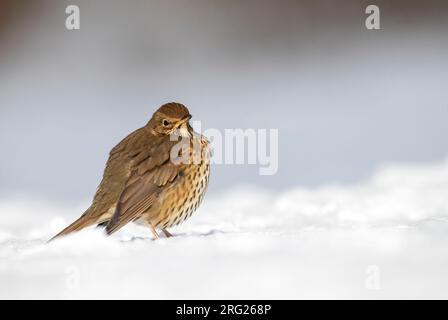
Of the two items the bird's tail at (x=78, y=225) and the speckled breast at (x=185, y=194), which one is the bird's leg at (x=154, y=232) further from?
the bird's tail at (x=78, y=225)

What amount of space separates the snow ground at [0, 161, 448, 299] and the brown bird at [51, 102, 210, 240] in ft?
0.33

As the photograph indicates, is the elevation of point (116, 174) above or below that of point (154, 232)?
above

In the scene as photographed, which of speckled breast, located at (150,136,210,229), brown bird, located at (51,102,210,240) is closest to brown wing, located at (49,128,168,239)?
brown bird, located at (51,102,210,240)

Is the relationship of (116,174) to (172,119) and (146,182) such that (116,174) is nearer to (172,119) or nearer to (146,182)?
(146,182)

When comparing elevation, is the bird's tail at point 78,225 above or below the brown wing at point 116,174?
below

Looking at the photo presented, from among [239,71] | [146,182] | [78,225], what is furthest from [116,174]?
[239,71]

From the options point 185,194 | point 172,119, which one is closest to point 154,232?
point 185,194

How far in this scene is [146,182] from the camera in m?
3.18

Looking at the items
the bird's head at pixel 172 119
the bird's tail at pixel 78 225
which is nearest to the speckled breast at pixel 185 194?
the bird's head at pixel 172 119

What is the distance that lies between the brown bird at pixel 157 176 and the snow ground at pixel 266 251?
0.10 metres

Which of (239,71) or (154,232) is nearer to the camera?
(154,232)

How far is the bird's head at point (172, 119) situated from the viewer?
10.6 ft

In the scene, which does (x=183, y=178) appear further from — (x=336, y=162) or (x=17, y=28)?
(x=17, y=28)

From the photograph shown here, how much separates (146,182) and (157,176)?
0.17 feet
